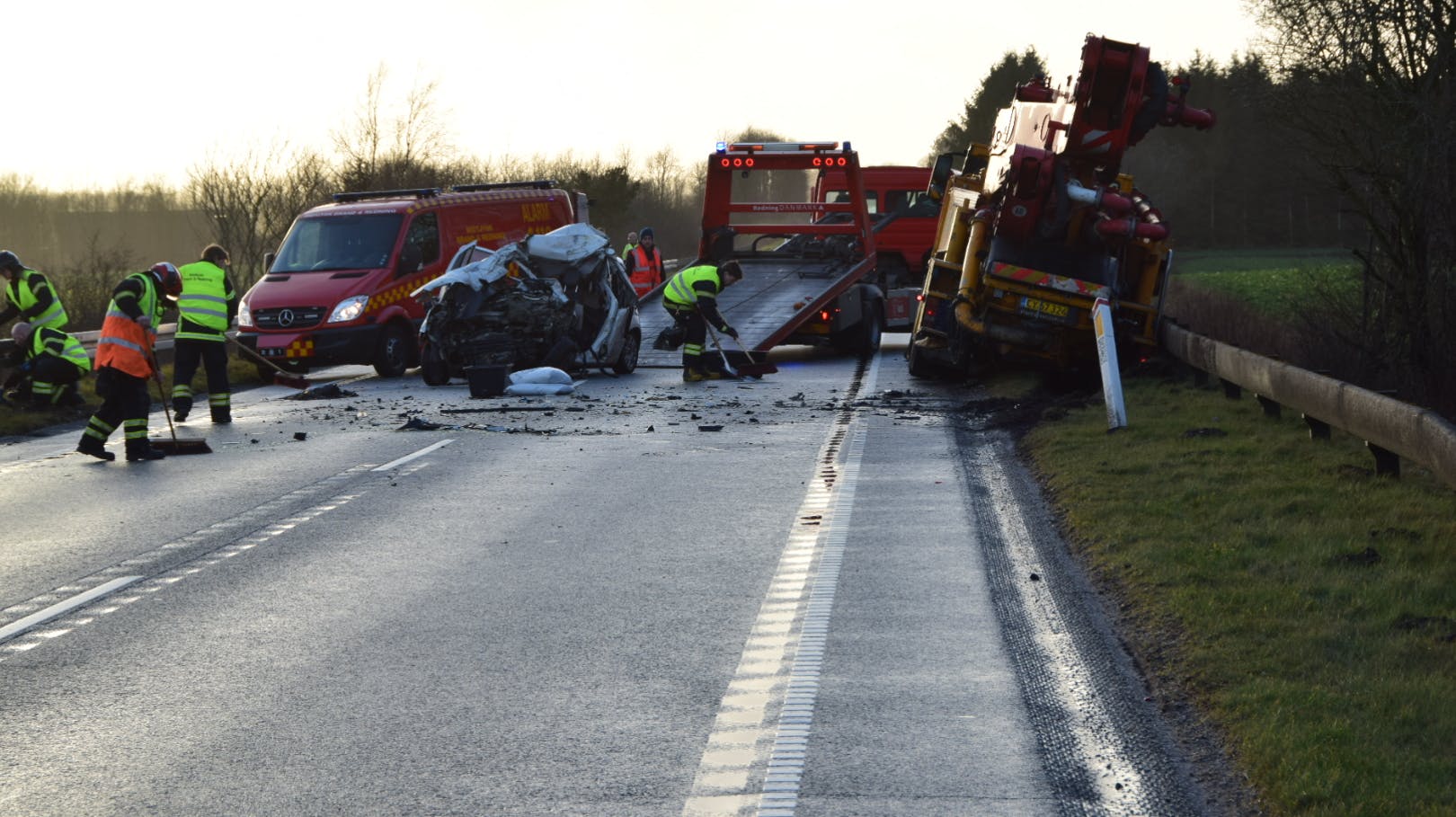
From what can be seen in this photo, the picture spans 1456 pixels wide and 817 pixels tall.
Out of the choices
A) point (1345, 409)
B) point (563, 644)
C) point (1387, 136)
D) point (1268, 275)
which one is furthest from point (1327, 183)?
point (1268, 275)

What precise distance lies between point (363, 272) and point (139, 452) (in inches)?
338

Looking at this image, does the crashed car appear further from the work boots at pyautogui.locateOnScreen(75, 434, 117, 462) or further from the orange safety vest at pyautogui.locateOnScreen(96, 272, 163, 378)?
the work boots at pyautogui.locateOnScreen(75, 434, 117, 462)

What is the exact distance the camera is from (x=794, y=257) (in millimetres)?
24734

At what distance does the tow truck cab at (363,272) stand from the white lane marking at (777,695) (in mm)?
12633

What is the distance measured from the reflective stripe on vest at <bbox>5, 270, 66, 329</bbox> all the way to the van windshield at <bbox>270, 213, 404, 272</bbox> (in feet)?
16.2

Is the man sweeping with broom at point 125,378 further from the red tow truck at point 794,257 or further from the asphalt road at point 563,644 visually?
the red tow truck at point 794,257

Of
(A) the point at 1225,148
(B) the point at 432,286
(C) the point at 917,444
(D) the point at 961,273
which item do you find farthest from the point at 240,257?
(A) the point at 1225,148

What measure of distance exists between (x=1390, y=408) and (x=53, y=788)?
7270 millimetres

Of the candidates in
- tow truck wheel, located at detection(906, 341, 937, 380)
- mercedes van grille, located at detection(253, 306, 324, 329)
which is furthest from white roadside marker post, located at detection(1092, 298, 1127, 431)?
mercedes van grille, located at detection(253, 306, 324, 329)

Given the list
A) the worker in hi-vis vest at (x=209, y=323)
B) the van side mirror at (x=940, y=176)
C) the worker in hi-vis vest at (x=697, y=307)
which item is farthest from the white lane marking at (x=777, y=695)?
the van side mirror at (x=940, y=176)

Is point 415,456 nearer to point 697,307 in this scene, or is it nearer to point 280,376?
point 697,307

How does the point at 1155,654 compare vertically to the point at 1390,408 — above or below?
below

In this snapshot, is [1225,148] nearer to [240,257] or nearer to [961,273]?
[240,257]

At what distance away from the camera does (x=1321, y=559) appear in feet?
25.3
